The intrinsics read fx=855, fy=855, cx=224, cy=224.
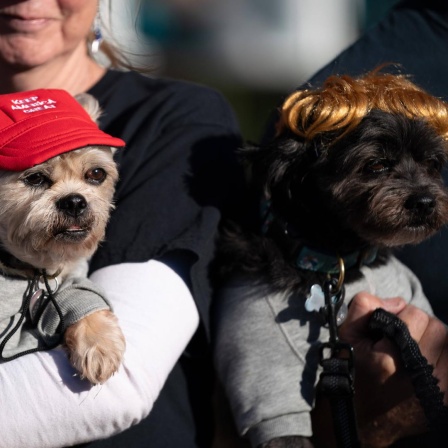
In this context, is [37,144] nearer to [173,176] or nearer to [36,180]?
[36,180]

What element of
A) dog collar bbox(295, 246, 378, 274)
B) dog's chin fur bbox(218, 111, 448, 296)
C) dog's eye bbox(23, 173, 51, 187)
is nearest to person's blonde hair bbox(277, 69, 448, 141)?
dog's chin fur bbox(218, 111, 448, 296)

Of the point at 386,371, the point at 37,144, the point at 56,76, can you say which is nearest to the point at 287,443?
the point at 386,371

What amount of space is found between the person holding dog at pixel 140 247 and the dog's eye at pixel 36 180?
0.93 ft

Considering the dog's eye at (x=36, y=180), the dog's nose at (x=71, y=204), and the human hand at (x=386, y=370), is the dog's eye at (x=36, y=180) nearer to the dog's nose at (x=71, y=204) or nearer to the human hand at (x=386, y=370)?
the dog's nose at (x=71, y=204)

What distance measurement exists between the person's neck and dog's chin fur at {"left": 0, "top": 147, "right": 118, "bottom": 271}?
54 cm

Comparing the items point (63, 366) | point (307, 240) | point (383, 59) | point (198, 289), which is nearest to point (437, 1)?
point (383, 59)

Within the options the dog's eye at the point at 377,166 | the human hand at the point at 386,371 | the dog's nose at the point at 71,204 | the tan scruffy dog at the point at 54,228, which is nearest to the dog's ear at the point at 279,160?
the dog's eye at the point at 377,166

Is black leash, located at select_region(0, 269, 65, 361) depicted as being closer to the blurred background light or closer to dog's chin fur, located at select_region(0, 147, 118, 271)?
dog's chin fur, located at select_region(0, 147, 118, 271)

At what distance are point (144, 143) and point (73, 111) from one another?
0.41 m

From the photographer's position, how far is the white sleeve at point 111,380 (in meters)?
2.21

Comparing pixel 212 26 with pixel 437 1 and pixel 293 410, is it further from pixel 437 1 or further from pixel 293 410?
pixel 293 410

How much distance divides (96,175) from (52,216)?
226 mm

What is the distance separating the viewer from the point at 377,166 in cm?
285

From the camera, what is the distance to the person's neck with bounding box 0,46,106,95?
2.90 meters
